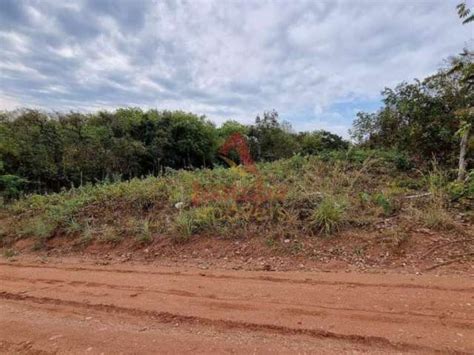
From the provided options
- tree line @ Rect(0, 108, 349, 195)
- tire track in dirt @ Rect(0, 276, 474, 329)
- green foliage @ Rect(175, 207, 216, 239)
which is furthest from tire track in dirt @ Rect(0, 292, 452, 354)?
tree line @ Rect(0, 108, 349, 195)

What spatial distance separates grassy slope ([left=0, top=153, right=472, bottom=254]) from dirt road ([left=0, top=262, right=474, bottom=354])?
1.20 meters

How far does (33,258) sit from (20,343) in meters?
3.48

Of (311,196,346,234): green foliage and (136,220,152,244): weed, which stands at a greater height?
(311,196,346,234): green foliage

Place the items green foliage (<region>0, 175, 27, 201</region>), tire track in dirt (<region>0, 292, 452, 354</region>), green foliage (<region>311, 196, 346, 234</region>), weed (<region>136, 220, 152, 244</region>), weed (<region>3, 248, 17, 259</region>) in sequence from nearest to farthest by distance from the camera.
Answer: tire track in dirt (<region>0, 292, 452, 354</region>), green foliage (<region>311, 196, 346, 234</region>), weed (<region>136, 220, 152, 244</region>), weed (<region>3, 248, 17, 259</region>), green foliage (<region>0, 175, 27, 201</region>)

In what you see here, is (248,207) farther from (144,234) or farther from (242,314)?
(242,314)

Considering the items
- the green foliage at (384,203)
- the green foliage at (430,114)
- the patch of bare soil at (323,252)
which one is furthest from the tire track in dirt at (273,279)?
the green foliage at (430,114)

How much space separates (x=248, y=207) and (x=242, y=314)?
268cm

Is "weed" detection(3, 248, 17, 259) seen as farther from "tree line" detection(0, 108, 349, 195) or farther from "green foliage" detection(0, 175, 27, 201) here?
"green foliage" detection(0, 175, 27, 201)

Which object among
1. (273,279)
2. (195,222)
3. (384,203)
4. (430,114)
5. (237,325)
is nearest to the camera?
(237,325)

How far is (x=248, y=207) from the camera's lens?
533 centimetres

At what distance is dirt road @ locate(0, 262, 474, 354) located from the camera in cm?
225

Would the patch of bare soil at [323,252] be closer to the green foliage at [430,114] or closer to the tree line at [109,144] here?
the green foliage at [430,114]

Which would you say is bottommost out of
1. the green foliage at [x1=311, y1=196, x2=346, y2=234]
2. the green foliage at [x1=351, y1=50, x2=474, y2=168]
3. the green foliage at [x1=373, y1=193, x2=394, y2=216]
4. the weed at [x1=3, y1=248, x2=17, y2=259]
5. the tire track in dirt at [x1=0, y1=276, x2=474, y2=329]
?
the weed at [x1=3, y1=248, x2=17, y2=259]

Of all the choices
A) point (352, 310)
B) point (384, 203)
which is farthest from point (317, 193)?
point (352, 310)
